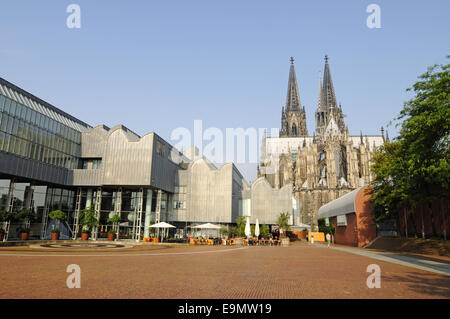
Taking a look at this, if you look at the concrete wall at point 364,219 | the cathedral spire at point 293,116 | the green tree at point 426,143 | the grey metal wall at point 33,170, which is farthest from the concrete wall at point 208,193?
the cathedral spire at point 293,116

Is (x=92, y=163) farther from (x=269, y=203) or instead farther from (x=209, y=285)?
(x=209, y=285)

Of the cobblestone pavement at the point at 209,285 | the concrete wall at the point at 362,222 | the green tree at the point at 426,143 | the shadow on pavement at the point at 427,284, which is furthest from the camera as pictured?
the concrete wall at the point at 362,222

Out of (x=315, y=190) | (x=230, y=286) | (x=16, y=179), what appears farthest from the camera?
(x=315, y=190)

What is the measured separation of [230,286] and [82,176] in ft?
116

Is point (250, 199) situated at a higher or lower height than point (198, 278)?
higher

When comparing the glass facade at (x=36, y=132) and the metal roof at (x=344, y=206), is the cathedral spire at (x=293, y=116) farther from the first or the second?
the glass facade at (x=36, y=132)

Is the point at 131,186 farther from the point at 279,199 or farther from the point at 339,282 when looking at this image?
the point at 339,282

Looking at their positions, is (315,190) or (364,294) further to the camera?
(315,190)

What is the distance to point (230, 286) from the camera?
8469mm

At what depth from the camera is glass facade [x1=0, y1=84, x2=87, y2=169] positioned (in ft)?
98.4

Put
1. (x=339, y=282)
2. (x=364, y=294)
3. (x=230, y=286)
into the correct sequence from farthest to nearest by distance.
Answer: (x=339, y=282), (x=230, y=286), (x=364, y=294)

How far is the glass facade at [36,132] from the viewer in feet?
98.4

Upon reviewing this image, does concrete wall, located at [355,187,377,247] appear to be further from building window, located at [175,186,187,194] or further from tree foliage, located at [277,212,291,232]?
building window, located at [175,186,187,194]
